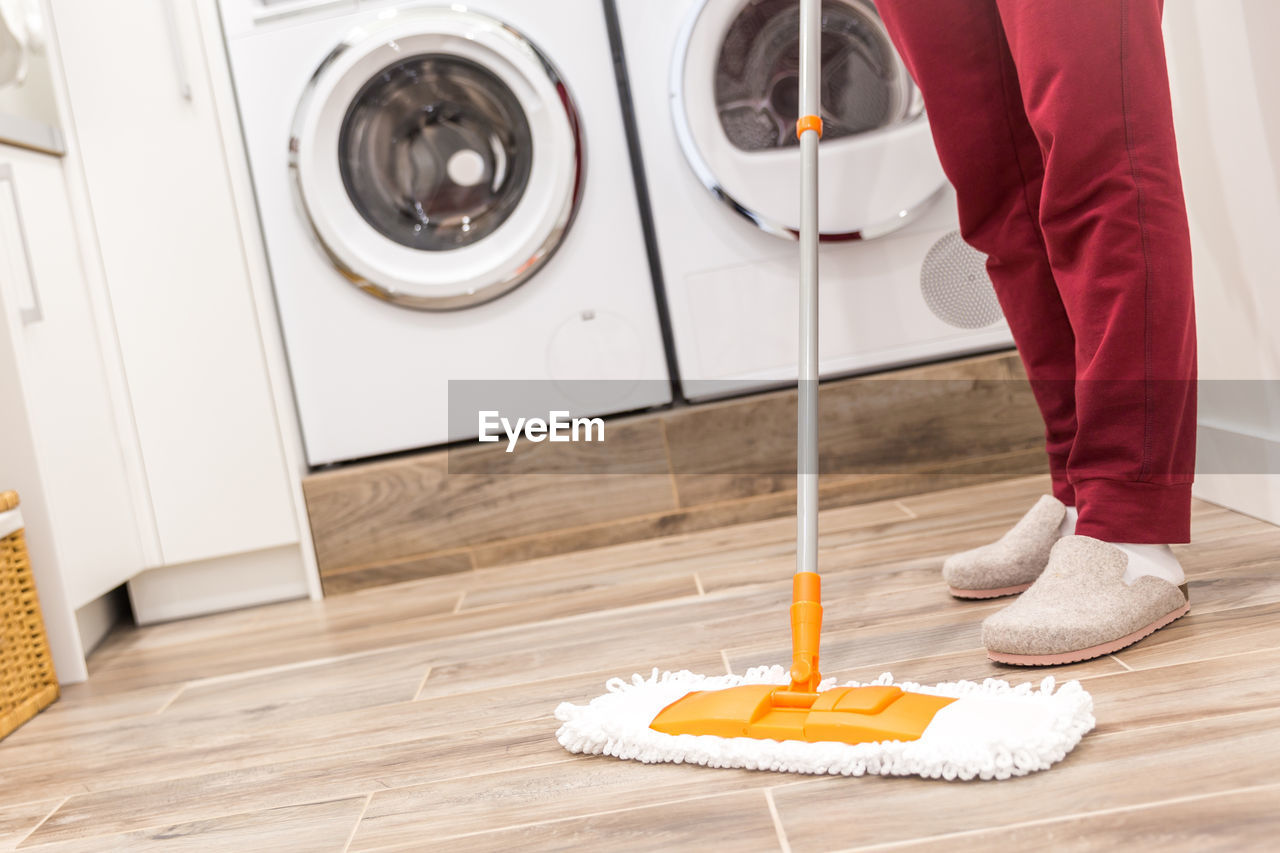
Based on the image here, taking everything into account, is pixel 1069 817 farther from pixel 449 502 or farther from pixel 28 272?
pixel 28 272

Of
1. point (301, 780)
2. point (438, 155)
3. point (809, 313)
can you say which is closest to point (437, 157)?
point (438, 155)

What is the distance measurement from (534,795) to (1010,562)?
535 mm

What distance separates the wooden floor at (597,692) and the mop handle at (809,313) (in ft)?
0.46

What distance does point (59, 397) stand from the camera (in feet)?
4.55

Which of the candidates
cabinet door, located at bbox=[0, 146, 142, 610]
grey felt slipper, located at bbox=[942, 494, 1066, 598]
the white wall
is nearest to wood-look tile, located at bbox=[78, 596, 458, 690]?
cabinet door, located at bbox=[0, 146, 142, 610]

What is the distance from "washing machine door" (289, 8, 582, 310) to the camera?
4.97 feet

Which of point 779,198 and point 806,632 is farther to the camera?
point 779,198

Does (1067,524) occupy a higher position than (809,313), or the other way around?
(809,313)

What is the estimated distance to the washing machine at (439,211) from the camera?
153cm

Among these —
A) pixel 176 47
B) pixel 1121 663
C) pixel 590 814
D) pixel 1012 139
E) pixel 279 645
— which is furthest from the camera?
pixel 176 47

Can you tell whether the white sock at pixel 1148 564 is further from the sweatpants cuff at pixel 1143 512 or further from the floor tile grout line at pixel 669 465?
the floor tile grout line at pixel 669 465

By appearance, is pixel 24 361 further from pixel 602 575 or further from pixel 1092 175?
pixel 1092 175

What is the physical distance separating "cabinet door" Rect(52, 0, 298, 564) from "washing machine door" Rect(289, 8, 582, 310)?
154mm

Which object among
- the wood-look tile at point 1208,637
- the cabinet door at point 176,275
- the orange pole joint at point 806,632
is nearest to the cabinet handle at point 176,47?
the cabinet door at point 176,275
